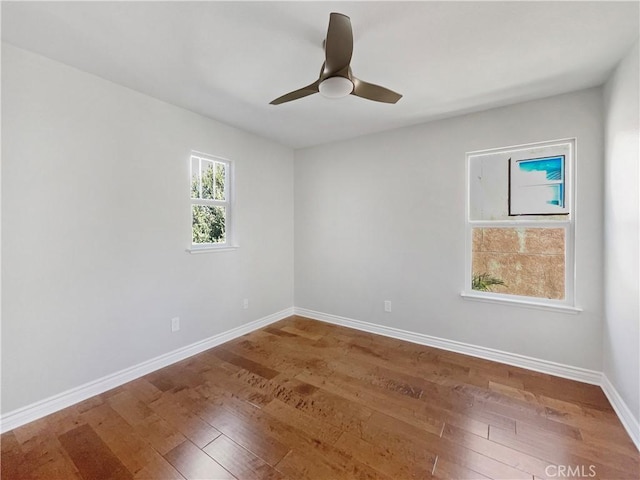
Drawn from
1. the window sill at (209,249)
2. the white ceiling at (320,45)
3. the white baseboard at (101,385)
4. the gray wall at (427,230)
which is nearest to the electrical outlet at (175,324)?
the white baseboard at (101,385)

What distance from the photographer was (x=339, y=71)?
1.53 metres

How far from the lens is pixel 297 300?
421 cm

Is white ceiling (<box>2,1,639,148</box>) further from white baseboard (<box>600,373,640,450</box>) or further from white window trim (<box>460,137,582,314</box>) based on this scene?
white baseboard (<box>600,373,640,450</box>)

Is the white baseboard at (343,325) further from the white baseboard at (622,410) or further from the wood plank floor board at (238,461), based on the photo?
the wood plank floor board at (238,461)

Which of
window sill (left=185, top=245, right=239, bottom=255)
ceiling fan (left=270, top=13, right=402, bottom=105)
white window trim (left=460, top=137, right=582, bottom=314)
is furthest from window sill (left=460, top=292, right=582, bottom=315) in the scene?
window sill (left=185, top=245, right=239, bottom=255)

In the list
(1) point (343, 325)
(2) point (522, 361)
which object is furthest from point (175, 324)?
(2) point (522, 361)

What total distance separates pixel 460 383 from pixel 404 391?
526 mm

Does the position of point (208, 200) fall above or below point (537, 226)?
above

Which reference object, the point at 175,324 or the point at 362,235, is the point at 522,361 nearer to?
the point at 362,235

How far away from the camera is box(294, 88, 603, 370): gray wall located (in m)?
2.33

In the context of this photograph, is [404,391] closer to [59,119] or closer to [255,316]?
[255,316]

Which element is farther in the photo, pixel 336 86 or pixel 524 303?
pixel 524 303

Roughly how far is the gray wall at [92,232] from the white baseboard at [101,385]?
0.17 ft

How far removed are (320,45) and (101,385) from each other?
10.0ft
